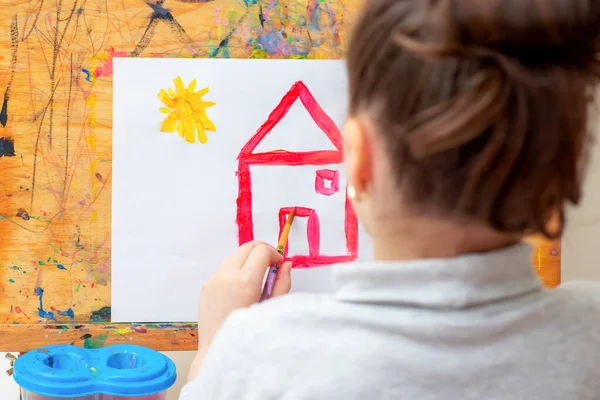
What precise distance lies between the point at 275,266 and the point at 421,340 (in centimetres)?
36

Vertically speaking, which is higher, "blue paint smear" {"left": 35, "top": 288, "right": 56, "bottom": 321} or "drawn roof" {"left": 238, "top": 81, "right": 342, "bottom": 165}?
"drawn roof" {"left": 238, "top": 81, "right": 342, "bottom": 165}

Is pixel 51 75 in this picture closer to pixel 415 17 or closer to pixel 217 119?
pixel 217 119

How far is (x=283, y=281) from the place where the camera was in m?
0.81

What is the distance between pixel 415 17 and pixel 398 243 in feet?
0.61

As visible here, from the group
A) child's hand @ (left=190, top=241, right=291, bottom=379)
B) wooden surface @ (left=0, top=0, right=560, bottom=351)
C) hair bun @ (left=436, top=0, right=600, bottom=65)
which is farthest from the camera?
wooden surface @ (left=0, top=0, right=560, bottom=351)

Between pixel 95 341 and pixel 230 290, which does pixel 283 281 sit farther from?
pixel 95 341

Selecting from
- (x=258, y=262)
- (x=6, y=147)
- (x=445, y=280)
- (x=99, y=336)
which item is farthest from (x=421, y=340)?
(x=6, y=147)

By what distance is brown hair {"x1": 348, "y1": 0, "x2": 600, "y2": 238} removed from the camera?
1.35ft

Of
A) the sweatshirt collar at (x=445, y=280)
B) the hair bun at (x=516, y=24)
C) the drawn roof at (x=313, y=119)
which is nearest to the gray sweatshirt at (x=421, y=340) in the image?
the sweatshirt collar at (x=445, y=280)

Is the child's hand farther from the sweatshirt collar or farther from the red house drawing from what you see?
the sweatshirt collar

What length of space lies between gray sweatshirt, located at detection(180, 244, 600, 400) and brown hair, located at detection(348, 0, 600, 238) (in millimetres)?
56

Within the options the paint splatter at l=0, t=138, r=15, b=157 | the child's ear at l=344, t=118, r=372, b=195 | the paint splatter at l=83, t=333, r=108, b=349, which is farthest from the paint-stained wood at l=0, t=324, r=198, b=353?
the child's ear at l=344, t=118, r=372, b=195

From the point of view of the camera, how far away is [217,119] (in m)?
0.87

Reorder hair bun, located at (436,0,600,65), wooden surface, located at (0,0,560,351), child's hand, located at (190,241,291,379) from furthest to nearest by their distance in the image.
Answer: wooden surface, located at (0,0,560,351), child's hand, located at (190,241,291,379), hair bun, located at (436,0,600,65)
